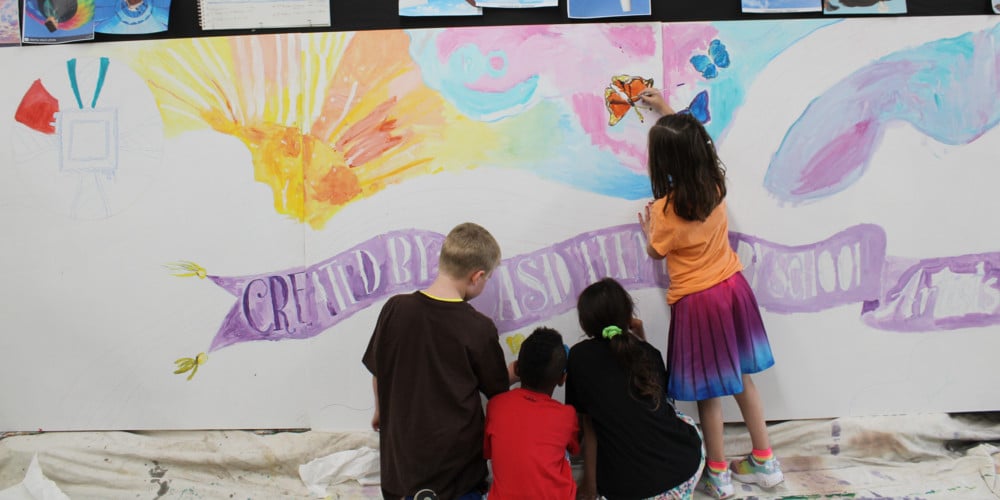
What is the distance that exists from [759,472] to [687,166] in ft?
3.21

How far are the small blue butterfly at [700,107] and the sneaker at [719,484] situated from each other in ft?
3.62

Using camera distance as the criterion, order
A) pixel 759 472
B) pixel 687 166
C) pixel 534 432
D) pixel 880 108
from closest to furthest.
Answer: pixel 534 432 → pixel 687 166 → pixel 759 472 → pixel 880 108

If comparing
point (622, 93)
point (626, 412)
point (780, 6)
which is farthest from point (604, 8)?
point (626, 412)

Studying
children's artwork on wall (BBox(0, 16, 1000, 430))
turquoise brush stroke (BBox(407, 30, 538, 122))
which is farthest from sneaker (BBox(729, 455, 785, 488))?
turquoise brush stroke (BBox(407, 30, 538, 122))

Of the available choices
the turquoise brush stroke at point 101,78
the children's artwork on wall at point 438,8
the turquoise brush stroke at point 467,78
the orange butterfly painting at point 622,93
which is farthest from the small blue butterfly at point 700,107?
the turquoise brush stroke at point 101,78

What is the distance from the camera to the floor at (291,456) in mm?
2160

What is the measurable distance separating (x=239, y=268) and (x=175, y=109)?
0.56 metres

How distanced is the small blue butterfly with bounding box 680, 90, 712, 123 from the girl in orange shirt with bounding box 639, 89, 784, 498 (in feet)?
0.65

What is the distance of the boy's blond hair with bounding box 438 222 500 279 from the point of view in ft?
6.12

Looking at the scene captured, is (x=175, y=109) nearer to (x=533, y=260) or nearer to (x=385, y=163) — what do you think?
(x=385, y=163)

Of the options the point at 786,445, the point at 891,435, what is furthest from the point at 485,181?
the point at 891,435

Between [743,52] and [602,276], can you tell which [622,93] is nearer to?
[743,52]

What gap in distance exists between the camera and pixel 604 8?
217 cm

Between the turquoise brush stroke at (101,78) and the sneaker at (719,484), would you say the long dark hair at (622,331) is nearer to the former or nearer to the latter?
the sneaker at (719,484)
